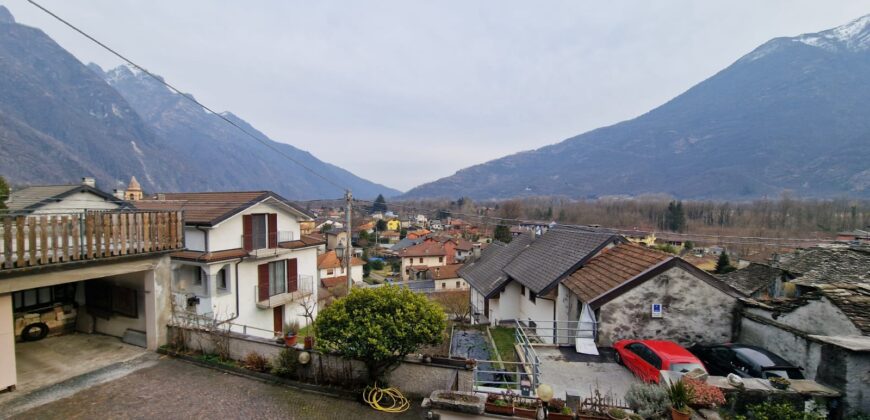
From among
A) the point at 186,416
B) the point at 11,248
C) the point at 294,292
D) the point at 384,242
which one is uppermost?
the point at 11,248

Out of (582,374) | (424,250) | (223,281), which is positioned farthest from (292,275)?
(424,250)

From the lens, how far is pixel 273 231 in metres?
18.0

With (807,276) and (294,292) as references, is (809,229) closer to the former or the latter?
(807,276)

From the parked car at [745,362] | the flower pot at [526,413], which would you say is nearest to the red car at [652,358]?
the parked car at [745,362]

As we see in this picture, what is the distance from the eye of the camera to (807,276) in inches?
643

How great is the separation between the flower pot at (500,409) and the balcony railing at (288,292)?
1502 cm

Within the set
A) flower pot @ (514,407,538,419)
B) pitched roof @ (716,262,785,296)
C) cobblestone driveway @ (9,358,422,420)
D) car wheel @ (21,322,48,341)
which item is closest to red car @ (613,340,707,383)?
flower pot @ (514,407,538,419)

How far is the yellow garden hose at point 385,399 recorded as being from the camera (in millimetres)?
6727

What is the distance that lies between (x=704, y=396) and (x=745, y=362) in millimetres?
4046

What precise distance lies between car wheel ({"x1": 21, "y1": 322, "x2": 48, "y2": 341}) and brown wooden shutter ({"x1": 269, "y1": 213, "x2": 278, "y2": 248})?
883 centimetres

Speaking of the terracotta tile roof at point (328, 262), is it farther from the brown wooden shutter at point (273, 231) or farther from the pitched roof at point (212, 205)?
the brown wooden shutter at point (273, 231)

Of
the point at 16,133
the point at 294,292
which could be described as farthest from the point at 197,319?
the point at 16,133

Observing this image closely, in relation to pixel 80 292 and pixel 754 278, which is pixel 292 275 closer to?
pixel 80 292

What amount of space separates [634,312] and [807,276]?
12.4 m
